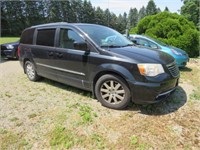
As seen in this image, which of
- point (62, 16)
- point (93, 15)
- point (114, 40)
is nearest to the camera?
point (114, 40)

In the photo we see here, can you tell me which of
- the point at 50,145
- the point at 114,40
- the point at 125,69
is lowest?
the point at 50,145

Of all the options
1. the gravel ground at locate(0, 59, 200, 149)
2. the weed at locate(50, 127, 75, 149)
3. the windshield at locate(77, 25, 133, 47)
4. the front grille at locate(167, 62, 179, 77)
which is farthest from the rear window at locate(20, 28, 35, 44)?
the front grille at locate(167, 62, 179, 77)

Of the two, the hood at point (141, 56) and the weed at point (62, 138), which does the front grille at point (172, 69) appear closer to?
the hood at point (141, 56)

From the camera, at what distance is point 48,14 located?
55.4m

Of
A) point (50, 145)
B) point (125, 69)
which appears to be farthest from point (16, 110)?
point (125, 69)

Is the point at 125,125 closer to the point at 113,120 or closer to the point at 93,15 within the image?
the point at 113,120

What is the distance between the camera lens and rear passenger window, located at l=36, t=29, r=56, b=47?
468 centimetres

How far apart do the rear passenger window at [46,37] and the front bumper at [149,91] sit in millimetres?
2369

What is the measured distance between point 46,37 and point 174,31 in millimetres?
8117

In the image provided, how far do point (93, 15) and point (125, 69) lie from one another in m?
61.9

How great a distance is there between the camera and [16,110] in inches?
154

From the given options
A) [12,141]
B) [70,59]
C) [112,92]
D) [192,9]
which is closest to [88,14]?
[192,9]

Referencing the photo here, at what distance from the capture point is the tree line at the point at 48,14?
150 feet

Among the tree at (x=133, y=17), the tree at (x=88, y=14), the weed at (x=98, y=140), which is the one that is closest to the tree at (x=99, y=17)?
the tree at (x=88, y=14)
